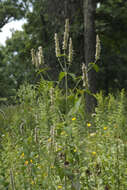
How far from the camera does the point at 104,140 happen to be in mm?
2984

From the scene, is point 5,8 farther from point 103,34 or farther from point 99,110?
point 99,110

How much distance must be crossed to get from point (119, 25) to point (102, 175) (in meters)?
6.10

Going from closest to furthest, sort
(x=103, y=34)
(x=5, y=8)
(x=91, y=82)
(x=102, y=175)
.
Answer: (x=102, y=175) < (x=91, y=82) < (x=103, y=34) < (x=5, y=8)

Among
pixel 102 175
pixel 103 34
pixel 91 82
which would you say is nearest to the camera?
pixel 102 175

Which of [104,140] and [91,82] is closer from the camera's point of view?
[104,140]

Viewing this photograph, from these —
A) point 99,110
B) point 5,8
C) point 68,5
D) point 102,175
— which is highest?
point 5,8

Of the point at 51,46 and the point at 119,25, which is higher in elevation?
the point at 119,25

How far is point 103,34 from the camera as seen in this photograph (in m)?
7.89

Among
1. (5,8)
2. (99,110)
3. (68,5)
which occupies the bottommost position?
(99,110)

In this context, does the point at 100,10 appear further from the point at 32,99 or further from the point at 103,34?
the point at 32,99

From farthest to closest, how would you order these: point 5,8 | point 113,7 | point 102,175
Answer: point 5,8 < point 113,7 < point 102,175

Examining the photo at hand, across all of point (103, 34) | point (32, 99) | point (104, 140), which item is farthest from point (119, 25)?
point (104, 140)

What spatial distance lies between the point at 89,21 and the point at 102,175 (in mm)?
5283

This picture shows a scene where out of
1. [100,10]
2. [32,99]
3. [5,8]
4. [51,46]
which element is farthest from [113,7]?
[5,8]
